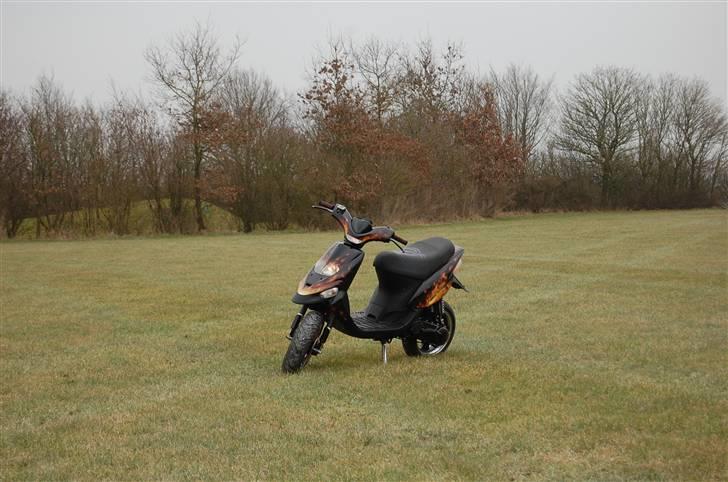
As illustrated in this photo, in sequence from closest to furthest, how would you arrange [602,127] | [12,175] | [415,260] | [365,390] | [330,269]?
[365,390], [330,269], [415,260], [12,175], [602,127]

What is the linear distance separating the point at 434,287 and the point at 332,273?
1.07 meters

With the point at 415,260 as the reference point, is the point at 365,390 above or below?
below

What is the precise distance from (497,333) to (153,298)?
5964 millimetres

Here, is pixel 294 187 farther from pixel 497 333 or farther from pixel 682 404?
pixel 682 404

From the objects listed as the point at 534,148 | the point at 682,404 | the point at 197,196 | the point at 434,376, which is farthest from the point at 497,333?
the point at 534,148

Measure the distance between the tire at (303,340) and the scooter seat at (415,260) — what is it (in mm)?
801

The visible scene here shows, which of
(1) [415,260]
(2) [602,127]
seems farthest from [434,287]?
(2) [602,127]

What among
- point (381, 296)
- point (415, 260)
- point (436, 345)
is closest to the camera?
point (415, 260)

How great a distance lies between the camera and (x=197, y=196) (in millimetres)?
35406

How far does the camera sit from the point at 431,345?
755 centimetres

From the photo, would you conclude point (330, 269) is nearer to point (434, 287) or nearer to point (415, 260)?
point (415, 260)

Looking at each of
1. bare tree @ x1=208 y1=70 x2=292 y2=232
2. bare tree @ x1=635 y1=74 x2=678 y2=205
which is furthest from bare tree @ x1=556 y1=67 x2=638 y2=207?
bare tree @ x1=208 y1=70 x2=292 y2=232

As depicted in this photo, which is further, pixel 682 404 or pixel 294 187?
pixel 294 187

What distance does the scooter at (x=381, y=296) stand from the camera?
22.1ft
